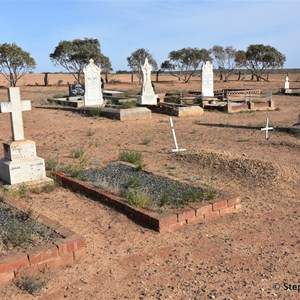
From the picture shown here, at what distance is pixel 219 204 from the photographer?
570 cm

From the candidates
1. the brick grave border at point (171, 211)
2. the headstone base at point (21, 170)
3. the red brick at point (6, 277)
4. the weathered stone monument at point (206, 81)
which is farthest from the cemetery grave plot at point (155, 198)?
the weathered stone monument at point (206, 81)

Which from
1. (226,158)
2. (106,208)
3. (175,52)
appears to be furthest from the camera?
(175,52)

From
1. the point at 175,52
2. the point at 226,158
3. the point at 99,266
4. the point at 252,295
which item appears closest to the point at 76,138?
the point at 226,158

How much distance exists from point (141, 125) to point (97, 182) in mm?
8445

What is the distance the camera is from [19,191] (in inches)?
253

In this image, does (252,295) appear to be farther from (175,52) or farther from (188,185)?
(175,52)

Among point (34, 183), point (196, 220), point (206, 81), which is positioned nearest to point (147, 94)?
point (206, 81)

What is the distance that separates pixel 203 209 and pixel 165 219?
65 centimetres

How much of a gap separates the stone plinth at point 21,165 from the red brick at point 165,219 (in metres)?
→ 2.50

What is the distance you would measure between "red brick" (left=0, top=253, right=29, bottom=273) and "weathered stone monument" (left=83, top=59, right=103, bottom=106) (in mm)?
15388

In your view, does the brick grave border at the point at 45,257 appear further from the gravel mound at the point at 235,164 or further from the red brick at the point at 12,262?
the gravel mound at the point at 235,164

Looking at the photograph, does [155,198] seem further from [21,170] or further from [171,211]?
[21,170]

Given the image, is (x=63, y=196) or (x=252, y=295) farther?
(x=63, y=196)

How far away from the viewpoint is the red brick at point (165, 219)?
5.07 meters
